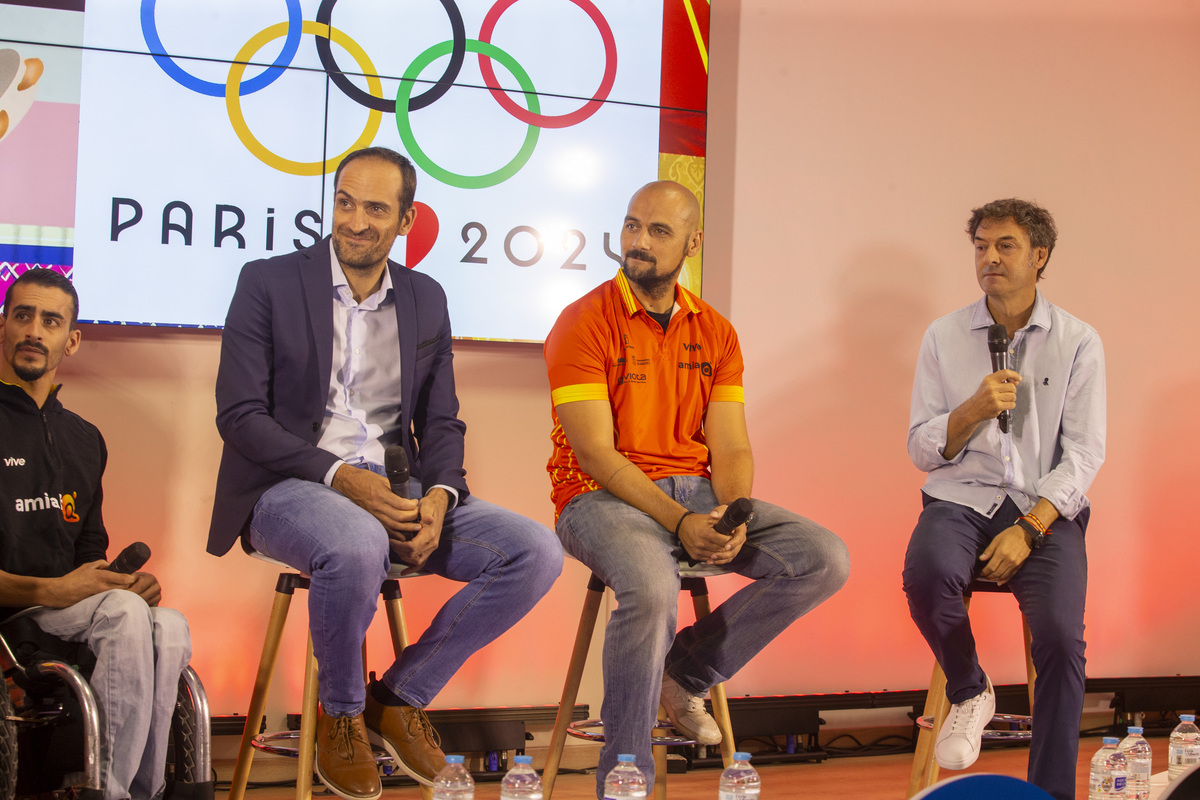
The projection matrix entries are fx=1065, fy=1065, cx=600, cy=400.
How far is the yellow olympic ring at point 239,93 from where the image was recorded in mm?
2930

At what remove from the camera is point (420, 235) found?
10.0ft

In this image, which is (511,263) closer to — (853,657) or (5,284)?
(5,284)

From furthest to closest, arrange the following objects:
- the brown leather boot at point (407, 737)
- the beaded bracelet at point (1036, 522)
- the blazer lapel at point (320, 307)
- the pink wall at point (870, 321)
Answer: the pink wall at point (870, 321) < the beaded bracelet at point (1036, 522) < the blazer lapel at point (320, 307) < the brown leather boot at point (407, 737)

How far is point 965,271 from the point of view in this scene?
3.66m

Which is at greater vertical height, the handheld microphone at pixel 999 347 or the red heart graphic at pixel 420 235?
the red heart graphic at pixel 420 235

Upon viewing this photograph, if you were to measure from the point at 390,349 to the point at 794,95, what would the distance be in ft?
5.72

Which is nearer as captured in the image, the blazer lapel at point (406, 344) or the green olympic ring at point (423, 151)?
the blazer lapel at point (406, 344)

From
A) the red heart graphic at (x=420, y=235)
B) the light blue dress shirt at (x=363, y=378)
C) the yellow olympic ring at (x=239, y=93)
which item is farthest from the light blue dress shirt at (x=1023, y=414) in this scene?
the yellow olympic ring at (x=239, y=93)

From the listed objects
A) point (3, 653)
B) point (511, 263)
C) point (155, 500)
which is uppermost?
point (511, 263)

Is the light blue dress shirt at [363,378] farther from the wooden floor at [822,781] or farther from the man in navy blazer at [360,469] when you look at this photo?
the wooden floor at [822,781]

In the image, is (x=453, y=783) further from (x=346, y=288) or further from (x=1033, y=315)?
(x=1033, y=315)

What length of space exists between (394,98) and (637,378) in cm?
114

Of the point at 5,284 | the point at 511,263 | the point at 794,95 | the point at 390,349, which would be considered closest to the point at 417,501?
the point at 390,349

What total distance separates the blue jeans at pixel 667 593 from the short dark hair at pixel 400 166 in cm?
Result: 82
